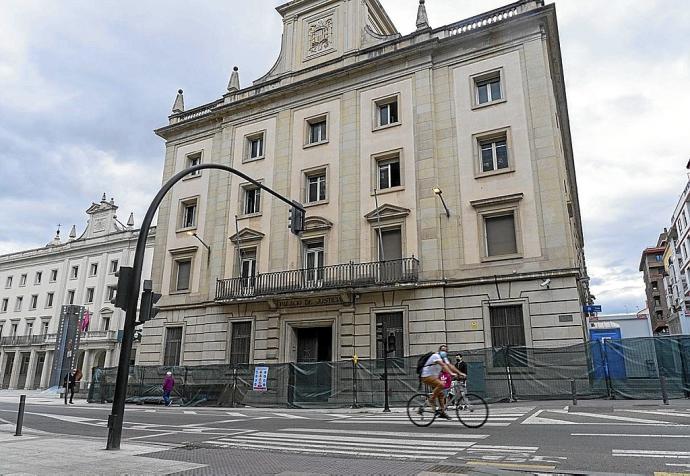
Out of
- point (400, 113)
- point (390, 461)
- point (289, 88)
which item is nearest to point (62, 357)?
point (289, 88)

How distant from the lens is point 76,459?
7.64m

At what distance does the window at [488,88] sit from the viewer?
22.4 m

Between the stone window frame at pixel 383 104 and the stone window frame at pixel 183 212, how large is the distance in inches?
457

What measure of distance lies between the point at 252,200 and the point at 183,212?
17.2 ft

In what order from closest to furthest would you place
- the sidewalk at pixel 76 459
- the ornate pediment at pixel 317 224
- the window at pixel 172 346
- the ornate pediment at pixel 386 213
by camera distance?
the sidewalk at pixel 76 459
the ornate pediment at pixel 386 213
the ornate pediment at pixel 317 224
the window at pixel 172 346

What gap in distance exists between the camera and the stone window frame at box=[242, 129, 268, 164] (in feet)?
90.9

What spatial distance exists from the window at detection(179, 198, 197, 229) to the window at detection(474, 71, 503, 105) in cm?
1696

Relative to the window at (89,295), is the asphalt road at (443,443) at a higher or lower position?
lower

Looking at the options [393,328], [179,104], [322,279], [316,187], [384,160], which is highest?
[179,104]

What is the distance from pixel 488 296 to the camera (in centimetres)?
1983

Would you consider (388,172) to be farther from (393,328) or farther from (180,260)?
(180,260)

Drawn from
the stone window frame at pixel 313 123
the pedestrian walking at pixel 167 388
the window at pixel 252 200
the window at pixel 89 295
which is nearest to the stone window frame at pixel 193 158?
the window at pixel 252 200

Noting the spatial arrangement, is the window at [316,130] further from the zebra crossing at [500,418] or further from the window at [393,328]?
the zebra crossing at [500,418]

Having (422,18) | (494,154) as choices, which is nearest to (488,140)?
(494,154)
